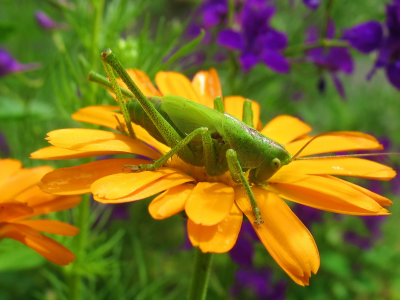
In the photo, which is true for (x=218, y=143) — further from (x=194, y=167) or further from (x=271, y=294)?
(x=271, y=294)

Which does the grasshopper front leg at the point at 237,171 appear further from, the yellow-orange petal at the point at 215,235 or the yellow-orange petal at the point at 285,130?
the yellow-orange petal at the point at 285,130

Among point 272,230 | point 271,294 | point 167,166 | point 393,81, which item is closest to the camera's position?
point 272,230

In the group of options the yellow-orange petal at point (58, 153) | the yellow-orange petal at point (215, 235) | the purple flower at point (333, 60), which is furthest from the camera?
the purple flower at point (333, 60)

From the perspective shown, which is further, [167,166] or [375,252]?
[375,252]

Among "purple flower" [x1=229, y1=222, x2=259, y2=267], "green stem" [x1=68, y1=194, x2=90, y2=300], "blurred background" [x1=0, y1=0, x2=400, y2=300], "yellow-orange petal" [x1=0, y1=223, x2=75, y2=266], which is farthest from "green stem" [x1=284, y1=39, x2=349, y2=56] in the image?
"yellow-orange petal" [x1=0, y1=223, x2=75, y2=266]

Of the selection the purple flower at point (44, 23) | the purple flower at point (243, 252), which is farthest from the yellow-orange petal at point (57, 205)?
the purple flower at point (44, 23)

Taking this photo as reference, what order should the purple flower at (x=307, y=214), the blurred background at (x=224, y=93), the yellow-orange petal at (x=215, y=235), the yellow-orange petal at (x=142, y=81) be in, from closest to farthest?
the yellow-orange petal at (x=215, y=235), the yellow-orange petal at (x=142, y=81), the blurred background at (x=224, y=93), the purple flower at (x=307, y=214)

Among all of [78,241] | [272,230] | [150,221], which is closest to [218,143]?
[272,230]
